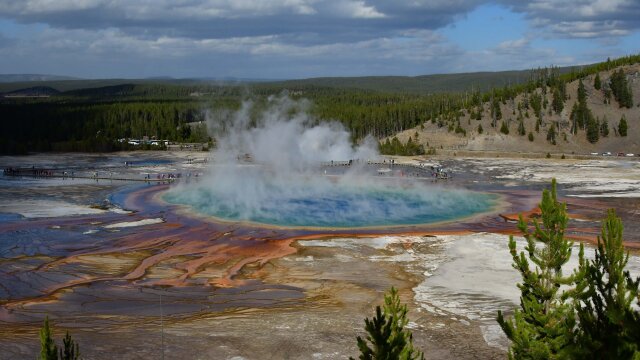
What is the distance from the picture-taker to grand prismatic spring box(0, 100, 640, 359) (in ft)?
54.9

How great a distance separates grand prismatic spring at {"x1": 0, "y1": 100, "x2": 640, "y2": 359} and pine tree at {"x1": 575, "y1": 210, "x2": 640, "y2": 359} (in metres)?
7.46

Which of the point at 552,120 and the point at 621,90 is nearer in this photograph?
the point at 552,120

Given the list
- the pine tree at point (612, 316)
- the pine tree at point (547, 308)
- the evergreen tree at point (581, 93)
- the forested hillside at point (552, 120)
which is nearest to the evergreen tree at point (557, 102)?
the forested hillside at point (552, 120)

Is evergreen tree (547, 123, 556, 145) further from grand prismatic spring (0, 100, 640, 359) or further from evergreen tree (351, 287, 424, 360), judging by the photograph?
evergreen tree (351, 287, 424, 360)

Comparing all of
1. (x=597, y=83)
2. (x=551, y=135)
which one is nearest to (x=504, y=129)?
(x=551, y=135)

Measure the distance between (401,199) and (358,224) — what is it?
382 inches

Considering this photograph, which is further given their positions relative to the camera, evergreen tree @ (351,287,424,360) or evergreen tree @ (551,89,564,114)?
evergreen tree @ (551,89,564,114)

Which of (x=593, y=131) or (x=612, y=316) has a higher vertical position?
(x=612, y=316)

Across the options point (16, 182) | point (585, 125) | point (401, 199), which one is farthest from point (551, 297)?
point (585, 125)

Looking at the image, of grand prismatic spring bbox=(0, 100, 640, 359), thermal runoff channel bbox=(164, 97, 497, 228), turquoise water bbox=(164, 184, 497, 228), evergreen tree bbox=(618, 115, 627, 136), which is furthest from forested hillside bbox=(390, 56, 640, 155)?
turquoise water bbox=(164, 184, 497, 228)

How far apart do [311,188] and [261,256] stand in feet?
68.4

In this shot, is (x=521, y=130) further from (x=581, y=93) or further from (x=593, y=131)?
(x=581, y=93)

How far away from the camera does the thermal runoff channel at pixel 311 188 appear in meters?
34.7

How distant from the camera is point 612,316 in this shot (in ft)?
25.6
